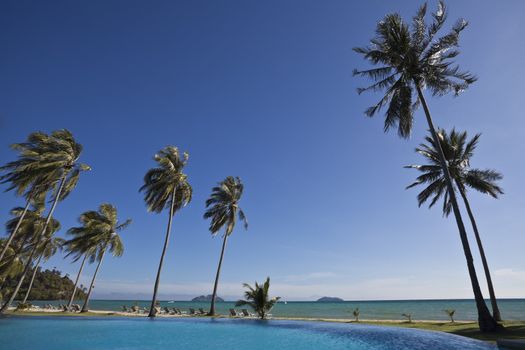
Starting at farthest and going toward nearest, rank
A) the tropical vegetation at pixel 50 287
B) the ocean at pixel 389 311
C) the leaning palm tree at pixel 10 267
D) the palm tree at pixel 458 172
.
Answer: the tropical vegetation at pixel 50 287
the ocean at pixel 389 311
the leaning palm tree at pixel 10 267
the palm tree at pixel 458 172

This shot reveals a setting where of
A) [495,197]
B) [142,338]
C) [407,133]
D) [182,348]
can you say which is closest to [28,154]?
[142,338]

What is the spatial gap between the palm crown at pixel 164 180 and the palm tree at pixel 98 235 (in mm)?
6364

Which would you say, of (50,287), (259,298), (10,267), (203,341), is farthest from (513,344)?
(50,287)

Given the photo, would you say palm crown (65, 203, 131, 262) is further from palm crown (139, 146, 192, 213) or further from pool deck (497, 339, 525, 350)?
pool deck (497, 339, 525, 350)

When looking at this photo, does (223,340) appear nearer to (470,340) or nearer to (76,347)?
(76,347)

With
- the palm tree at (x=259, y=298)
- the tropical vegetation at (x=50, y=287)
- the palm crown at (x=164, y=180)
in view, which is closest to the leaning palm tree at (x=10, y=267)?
the palm crown at (x=164, y=180)

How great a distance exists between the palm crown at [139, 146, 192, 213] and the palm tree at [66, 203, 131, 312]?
6.36m

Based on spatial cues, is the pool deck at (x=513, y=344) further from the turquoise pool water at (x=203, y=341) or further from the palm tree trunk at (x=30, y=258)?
the palm tree trunk at (x=30, y=258)

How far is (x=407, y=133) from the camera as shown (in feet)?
63.3

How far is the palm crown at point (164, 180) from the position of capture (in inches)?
1198

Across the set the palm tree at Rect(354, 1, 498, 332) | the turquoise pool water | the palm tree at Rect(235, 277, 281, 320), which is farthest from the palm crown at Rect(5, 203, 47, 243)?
the palm tree at Rect(354, 1, 498, 332)

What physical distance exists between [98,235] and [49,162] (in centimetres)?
1052

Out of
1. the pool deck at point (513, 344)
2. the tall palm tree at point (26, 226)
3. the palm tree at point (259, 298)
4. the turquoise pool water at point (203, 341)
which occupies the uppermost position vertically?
the tall palm tree at point (26, 226)

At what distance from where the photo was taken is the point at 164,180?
99.0ft
